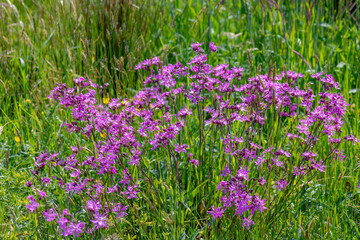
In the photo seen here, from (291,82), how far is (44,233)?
5.02 ft

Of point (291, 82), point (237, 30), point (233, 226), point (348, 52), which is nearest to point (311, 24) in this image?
point (348, 52)

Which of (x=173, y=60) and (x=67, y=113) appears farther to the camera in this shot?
(x=173, y=60)

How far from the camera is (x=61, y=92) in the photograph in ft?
7.04

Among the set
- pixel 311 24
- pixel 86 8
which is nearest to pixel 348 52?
pixel 311 24

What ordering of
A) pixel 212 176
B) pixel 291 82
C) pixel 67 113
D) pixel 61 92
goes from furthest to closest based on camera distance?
pixel 67 113
pixel 212 176
pixel 291 82
pixel 61 92

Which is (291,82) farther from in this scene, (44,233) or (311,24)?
(311,24)

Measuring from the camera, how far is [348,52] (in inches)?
154

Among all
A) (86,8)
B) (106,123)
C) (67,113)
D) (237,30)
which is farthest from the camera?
(237,30)

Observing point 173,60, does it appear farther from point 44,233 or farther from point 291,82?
point 44,233

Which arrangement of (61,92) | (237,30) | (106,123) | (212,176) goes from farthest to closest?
(237,30), (212,176), (61,92), (106,123)

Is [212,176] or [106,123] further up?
[106,123]

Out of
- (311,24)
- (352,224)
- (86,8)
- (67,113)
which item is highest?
(86,8)

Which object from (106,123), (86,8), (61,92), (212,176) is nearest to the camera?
(106,123)

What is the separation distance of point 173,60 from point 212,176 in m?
1.83
